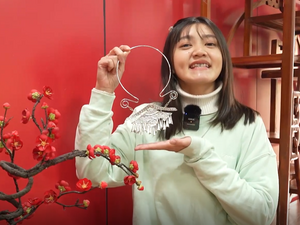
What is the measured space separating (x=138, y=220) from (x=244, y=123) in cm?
46

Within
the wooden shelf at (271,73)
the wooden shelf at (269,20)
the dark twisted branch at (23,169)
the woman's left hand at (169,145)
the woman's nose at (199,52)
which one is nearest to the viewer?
the dark twisted branch at (23,169)

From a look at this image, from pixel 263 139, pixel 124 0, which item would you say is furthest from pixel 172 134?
pixel 124 0

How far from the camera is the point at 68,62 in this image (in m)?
0.99

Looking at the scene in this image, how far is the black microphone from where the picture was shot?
1000 mm

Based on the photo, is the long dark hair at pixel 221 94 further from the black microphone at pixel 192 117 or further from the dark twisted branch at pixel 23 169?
the dark twisted branch at pixel 23 169

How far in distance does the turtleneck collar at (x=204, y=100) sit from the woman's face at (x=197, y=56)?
0.13 ft

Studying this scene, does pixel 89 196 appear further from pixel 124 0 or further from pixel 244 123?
pixel 124 0

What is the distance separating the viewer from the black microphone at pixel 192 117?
1.00m

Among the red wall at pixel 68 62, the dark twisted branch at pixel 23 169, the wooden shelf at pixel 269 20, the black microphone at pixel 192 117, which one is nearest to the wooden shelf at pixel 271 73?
the wooden shelf at pixel 269 20

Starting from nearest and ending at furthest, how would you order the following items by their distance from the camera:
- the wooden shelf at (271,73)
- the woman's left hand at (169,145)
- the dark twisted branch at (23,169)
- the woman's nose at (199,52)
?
the dark twisted branch at (23,169), the woman's left hand at (169,145), the woman's nose at (199,52), the wooden shelf at (271,73)

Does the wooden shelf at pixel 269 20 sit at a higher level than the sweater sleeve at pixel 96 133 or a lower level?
higher

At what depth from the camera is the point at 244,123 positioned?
3.30 feet

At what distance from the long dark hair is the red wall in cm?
23

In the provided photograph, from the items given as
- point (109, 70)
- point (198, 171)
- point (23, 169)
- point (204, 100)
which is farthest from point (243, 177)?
point (23, 169)
